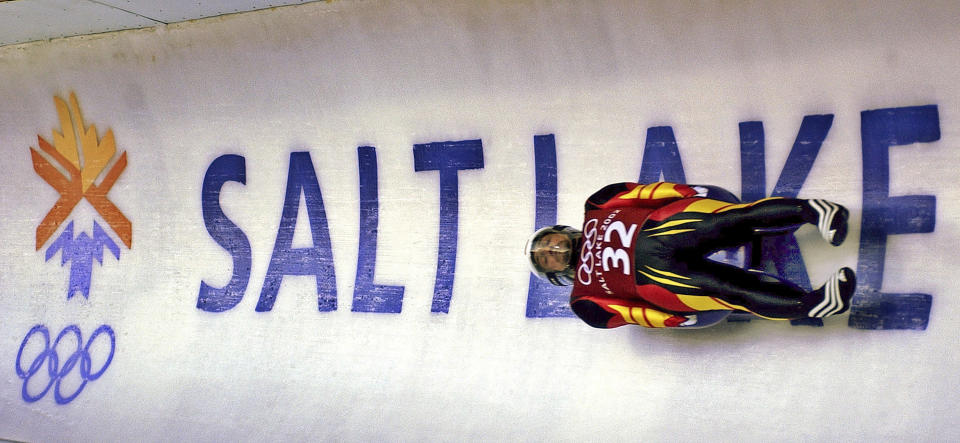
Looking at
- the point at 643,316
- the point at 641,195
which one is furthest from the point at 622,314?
the point at 641,195

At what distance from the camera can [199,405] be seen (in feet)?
13.2

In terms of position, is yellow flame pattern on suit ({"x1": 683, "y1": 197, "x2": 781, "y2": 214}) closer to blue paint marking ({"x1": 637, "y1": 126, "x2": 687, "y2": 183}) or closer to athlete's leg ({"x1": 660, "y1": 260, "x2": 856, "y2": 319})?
athlete's leg ({"x1": 660, "y1": 260, "x2": 856, "y2": 319})

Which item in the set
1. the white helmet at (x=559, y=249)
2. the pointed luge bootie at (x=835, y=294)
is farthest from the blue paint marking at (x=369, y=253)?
the pointed luge bootie at (x=835, y=294)

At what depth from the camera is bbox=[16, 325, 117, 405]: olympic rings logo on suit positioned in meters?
4.34

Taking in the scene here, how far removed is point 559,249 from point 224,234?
2.17 m

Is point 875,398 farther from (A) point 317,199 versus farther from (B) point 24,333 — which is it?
(B) point 24,333

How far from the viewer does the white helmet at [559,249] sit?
2979 millimetres

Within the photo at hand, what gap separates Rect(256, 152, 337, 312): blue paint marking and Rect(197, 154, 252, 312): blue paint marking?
0.18 meters

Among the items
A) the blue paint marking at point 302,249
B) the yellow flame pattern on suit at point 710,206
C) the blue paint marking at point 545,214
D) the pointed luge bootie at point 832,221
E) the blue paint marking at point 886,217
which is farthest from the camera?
the blue paint marking at point 302,249

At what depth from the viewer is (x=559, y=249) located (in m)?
2.97

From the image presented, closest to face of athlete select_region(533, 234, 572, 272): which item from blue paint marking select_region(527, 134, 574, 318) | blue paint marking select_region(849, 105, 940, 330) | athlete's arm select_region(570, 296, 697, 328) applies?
athlete's arm select_region(570, 296, 697, 328)

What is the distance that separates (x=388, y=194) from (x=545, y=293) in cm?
99

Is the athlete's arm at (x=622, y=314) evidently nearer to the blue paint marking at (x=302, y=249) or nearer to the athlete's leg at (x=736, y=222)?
the athlete's leg at (x=736, y=222)

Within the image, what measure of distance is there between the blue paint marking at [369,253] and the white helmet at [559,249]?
3.18 ft
